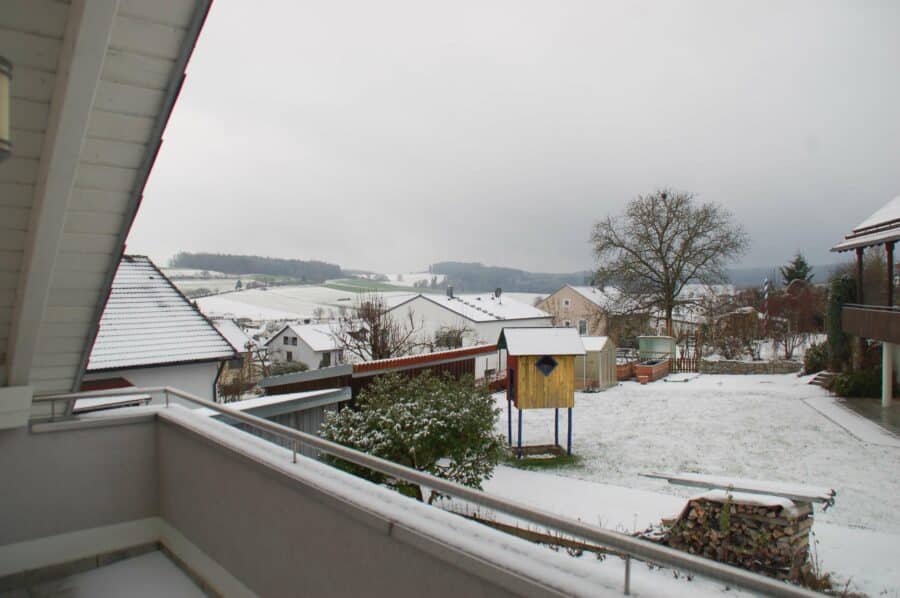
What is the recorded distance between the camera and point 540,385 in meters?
8.95

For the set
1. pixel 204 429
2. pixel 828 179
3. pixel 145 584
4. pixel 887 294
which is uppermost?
pixel 828 179

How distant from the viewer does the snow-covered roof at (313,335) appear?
2648cm

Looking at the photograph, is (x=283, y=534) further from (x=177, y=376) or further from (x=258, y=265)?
(x=258, y=265)

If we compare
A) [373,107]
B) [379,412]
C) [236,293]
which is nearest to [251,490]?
[379,412]

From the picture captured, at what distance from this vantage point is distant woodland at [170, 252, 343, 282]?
2019 cm

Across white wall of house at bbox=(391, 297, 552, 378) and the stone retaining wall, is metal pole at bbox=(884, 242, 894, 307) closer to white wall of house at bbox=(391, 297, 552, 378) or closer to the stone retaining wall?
the stone retaining wall

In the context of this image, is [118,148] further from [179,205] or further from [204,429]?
[179,205]

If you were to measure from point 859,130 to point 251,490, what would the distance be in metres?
25.7

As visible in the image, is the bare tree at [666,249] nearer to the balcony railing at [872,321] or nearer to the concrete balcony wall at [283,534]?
the balcony railing at [872,321]

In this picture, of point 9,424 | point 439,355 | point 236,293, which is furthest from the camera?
point 236,293

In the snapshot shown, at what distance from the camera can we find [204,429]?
2504mm

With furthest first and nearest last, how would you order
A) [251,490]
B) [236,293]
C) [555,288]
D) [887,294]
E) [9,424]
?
1. [555,288]
2. [236,293]
3. [887,294]
4. [9,424]
5. [251,490]

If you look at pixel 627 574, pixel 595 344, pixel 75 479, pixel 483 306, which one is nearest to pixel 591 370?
pixel 595 344

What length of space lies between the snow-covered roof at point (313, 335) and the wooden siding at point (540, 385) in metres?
17.7
